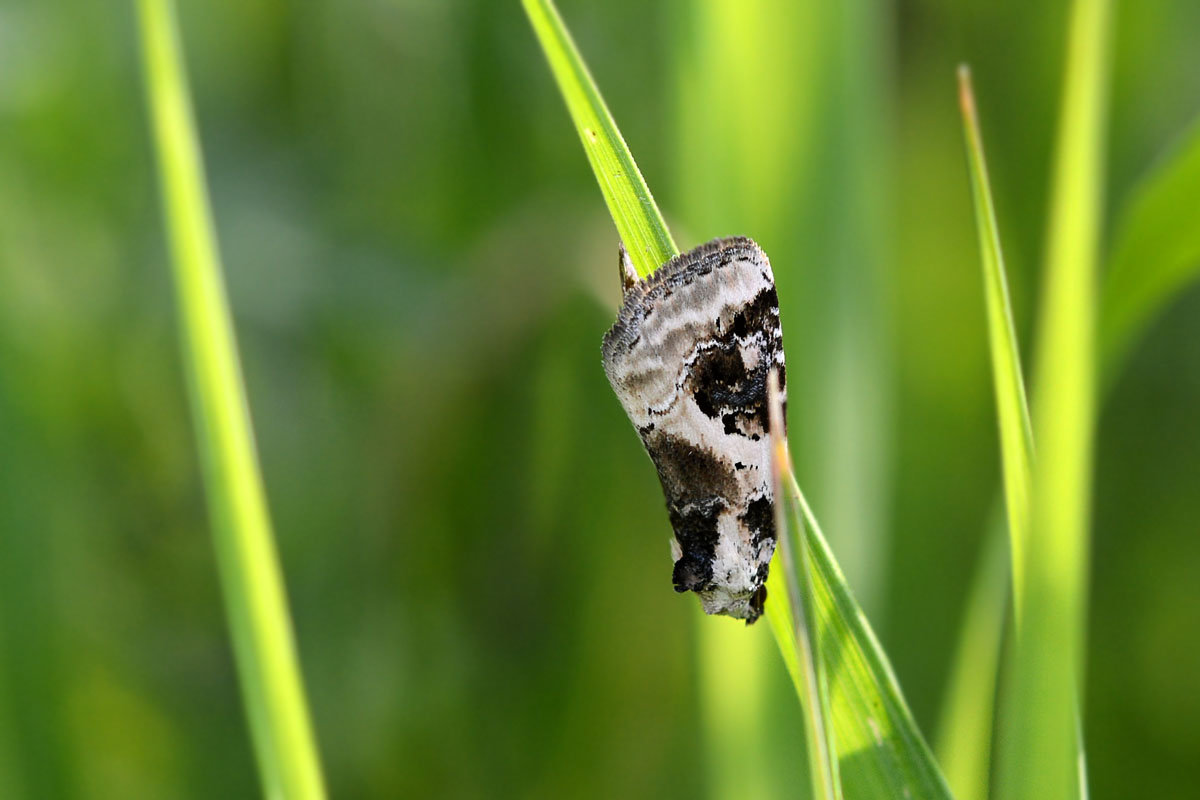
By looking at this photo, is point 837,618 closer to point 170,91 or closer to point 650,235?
point 650,235

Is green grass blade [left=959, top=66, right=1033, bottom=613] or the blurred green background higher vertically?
the blurred green background

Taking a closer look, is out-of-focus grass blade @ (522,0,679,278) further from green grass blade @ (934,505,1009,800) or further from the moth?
green grass blade @ (934,505,1009,800)

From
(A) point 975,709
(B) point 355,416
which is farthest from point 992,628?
(B) point 355,416

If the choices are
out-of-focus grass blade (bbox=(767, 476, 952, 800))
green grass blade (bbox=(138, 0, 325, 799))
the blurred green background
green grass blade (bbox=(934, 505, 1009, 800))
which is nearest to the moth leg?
out-of-focus grass blade (bbox=(767, 476, 952, 800))

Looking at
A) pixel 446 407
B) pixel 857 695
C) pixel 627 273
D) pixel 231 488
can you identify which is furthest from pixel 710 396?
pixel 446 407

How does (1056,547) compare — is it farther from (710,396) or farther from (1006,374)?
(710,396)

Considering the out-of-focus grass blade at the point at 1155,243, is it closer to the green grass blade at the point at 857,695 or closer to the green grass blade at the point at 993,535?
the green grass blade at the point at 993,535

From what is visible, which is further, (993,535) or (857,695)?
(993,535)
